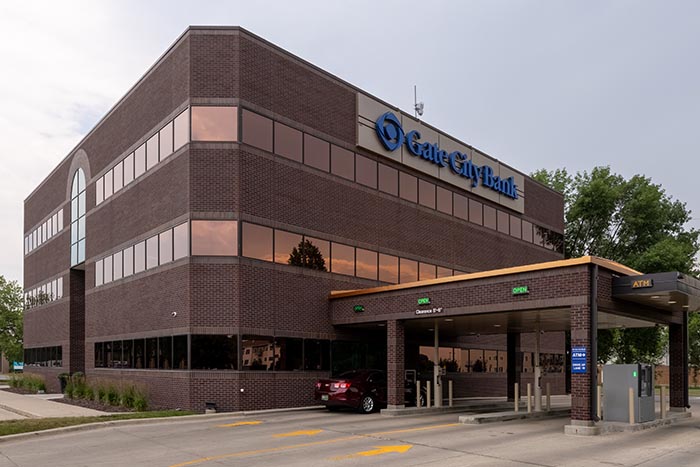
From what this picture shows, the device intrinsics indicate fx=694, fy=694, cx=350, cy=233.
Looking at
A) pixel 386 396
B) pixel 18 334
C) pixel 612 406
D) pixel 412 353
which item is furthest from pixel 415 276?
pixel 18 334

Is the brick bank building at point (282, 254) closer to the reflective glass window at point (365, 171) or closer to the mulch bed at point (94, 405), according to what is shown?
the reflective glass window at point (365, 171)

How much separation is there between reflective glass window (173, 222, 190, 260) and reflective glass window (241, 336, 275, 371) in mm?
3905

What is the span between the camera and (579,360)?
1906 centimetres

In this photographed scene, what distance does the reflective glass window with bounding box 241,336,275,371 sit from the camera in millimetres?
24797

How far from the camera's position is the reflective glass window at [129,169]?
30.7 meters

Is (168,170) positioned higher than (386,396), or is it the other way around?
(168,170)

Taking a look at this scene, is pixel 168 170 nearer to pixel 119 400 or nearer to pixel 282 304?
pixel 282 304

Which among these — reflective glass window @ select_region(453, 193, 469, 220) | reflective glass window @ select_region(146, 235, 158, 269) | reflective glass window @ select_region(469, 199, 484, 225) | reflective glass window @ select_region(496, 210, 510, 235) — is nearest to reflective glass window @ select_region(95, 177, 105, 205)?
reflective glass window @ select_region(146, 235, 158, 269)

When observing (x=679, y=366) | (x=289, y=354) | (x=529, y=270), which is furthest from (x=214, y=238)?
(x=679, y=366)

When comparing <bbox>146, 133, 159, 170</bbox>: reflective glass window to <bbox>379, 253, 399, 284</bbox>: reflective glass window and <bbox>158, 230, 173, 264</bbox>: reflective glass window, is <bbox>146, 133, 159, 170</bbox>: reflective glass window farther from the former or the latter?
<bbox>379, 253, 399, 284</bbox>: reflective glass window

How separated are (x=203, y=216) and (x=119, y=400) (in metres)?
8.09

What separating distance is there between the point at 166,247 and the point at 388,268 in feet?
33.7

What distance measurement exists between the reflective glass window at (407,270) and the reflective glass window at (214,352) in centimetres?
1040

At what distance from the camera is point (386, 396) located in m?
25.5
